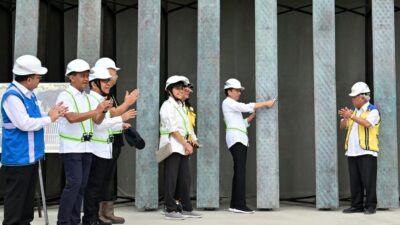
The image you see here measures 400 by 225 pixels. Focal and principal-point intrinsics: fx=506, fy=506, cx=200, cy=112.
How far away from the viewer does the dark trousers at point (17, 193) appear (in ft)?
14.0

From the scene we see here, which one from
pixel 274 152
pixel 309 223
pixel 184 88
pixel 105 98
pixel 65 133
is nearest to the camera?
pixel 65 133

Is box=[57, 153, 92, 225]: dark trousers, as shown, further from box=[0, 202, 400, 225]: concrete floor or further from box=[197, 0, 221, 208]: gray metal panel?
box=[197, 0, 221, 208]: gray metal panel

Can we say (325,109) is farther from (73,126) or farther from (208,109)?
(73,126)

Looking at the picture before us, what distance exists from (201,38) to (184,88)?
1114 mm

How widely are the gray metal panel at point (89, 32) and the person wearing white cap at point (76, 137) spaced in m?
2.22

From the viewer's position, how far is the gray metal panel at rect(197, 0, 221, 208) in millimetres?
7176

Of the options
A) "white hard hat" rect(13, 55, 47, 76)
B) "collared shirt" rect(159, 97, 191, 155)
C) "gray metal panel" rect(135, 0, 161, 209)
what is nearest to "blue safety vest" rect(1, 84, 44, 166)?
"white hard hat" rect(13, 55, 47, 76)

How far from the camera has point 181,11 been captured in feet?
31.1

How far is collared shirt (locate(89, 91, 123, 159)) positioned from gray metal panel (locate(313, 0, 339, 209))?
3117 mm

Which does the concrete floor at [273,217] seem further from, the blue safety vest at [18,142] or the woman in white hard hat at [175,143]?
the blue safety vest at [18,142]

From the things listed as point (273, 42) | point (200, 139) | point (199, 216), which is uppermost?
point (273, 42)

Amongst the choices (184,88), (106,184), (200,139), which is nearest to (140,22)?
(184,88)

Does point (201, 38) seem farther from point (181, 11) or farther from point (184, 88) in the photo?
point (181, 11)

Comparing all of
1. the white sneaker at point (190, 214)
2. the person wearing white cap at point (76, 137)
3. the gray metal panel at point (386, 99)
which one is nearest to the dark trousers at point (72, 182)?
the person wearing white cap at point (76, 137)
